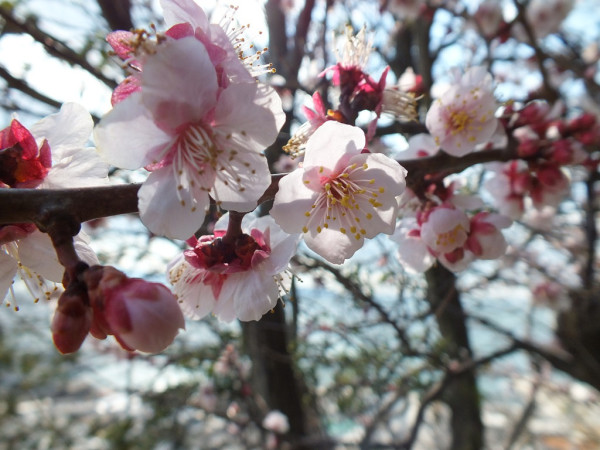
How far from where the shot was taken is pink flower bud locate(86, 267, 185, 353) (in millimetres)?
520

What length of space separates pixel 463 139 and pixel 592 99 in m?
2.60

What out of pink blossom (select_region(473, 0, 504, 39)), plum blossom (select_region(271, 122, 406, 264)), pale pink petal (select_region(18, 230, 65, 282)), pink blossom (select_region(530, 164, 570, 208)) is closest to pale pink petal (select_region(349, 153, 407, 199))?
plum blossom (select_region(271, 122, 406, 264))

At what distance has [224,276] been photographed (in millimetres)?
811

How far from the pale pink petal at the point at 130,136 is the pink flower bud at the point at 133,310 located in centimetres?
18

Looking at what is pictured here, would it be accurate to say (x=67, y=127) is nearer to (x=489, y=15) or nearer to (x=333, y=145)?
(x=333, y=145)

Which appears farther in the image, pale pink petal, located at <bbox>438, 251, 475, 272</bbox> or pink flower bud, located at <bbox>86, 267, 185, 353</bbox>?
pale pink petal, located at <bbox>438, 251, 475, 272</bbox>

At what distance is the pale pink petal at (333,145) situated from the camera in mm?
687

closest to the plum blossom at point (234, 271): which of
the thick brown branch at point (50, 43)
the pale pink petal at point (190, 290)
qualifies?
the pale pink petal at point (190, 290)

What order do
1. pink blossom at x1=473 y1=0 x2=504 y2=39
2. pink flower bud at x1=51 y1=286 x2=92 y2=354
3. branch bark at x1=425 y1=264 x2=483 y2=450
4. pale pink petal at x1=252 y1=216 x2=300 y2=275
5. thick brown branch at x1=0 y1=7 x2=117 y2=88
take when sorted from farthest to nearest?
1. pink blossom at x1=473 y1=0 x2=504 y2=39
2. branch bark at x1=425 y1=264 x2=483 y2=450
3. thick brown branch at x1=0 y1=7 x2=117 y2=88
4. pale pink petal at x1=252 y1=216 x2=300 y2=275
5. pink flower bud at x1=51 y1=286 x2=92 y2=354

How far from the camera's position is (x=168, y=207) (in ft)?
2.02

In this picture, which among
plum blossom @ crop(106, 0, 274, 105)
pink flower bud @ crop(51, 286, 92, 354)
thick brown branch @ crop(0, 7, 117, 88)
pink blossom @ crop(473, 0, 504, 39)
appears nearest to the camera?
pink flower bud @ crop(51, 286, 92, 354)

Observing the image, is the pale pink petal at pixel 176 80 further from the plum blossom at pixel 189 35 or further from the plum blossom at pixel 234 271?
the plum blossom at pixel 234 271

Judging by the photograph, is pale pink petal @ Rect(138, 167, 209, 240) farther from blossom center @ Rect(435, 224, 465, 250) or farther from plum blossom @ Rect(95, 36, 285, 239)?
blossom center @ Rect(435, 224, 465, 250)

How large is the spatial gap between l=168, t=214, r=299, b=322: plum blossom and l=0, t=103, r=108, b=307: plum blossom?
19cm
